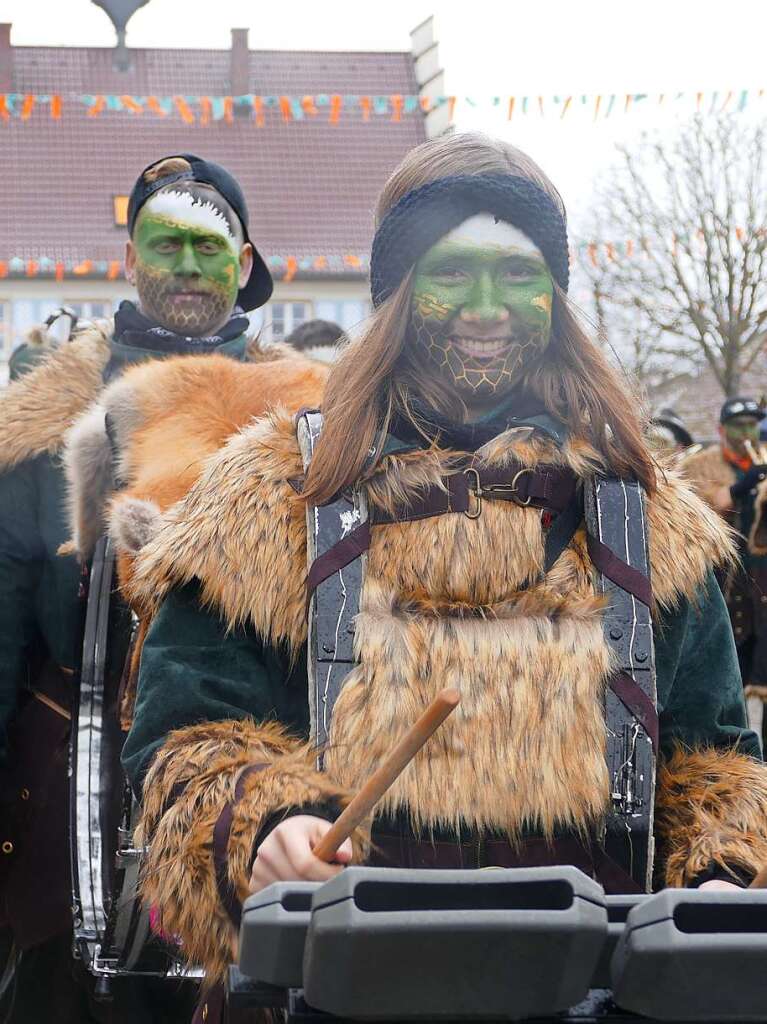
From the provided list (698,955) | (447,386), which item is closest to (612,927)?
(698,955)

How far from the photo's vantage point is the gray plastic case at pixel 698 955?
4.86ft

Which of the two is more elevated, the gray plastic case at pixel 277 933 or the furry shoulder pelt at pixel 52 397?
the furry shoulder pelt at pixel 52 397

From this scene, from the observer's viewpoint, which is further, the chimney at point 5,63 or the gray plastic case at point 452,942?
the chimney at point 5,63

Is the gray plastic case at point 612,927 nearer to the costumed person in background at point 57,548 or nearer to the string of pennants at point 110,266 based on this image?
the costumed person in background at point 57,548

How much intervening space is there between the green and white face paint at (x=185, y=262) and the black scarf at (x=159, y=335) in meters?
0.03

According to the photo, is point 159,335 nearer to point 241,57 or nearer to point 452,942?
point 452,942

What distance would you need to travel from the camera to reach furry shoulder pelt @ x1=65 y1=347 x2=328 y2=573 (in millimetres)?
3555

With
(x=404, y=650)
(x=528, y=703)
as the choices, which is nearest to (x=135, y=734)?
(x=404, y=650)

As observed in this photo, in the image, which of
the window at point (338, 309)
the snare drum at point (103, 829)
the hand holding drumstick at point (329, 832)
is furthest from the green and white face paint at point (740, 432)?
the window at point (338, 309)

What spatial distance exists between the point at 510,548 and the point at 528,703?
9.4 inches

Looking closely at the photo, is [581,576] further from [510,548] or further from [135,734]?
[135,734]

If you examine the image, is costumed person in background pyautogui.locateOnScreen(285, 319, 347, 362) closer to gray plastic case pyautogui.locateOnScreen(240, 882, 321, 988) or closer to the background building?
gray plastic case pyautogui.locateOnScreen(240, 882, 321, 988)

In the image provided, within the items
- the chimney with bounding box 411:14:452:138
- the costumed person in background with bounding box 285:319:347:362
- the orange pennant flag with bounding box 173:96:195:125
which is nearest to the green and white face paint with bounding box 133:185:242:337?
the costumed person in background with bounding box 285:319:347:362

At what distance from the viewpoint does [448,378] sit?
2447mm
